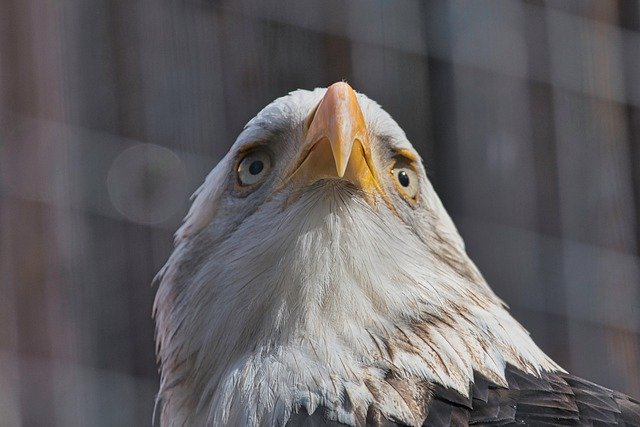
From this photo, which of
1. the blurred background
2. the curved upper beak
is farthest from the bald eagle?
the blurred background

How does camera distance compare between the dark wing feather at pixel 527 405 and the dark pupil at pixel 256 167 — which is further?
the dark pupil at pixel 256 167

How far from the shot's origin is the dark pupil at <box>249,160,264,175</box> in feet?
8.50

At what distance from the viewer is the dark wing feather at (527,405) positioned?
225 centimetres

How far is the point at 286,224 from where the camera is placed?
2.48 m

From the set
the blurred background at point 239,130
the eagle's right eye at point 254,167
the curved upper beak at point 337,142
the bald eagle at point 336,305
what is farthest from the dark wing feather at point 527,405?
the blurred background at point 239,130

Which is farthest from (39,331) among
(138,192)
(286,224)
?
(286,224)

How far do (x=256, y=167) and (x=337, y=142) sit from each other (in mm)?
333

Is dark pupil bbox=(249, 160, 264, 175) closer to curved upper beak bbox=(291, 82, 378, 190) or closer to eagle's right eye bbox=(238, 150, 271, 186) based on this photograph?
eagle's right eye bbox=(238, 150, 271, 186)

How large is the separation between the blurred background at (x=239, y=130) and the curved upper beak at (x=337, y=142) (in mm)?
1162

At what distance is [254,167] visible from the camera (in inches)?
103

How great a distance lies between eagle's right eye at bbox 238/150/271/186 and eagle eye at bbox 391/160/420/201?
239 mm

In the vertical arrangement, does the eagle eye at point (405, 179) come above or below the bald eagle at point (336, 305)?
above

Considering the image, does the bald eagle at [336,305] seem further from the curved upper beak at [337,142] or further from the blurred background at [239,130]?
the blurred background at [239,130]

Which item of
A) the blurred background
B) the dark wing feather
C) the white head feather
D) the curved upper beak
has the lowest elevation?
the dark wing feather
